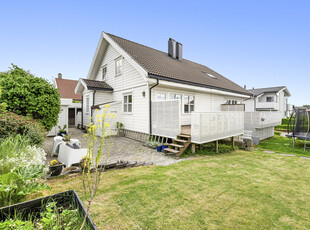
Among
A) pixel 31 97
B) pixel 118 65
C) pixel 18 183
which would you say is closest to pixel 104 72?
pixel 118 65

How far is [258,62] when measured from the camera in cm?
2205

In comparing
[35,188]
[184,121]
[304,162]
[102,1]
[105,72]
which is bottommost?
[304,162]

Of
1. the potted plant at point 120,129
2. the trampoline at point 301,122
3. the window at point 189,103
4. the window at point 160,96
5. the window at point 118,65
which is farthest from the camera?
the window at point 118,65

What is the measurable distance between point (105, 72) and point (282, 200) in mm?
13293

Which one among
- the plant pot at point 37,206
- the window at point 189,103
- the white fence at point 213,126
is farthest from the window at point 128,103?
the plant pot at point 37,206

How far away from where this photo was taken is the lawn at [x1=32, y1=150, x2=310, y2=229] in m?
2.38

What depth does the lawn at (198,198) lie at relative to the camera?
7.81 feet

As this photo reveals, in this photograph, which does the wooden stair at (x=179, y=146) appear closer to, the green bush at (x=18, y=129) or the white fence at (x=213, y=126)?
the white fence at (x=213, y=126)

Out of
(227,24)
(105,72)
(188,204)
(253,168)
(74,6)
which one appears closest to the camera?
(188,204)

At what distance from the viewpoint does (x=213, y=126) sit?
→ 6.79m

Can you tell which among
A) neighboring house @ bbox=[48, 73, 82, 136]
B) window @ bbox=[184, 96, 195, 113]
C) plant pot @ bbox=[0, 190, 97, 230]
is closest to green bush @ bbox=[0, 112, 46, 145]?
neighboring house @ bbox=[48, 73, 82, 136]

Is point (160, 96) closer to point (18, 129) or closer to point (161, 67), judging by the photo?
point (161, 67)

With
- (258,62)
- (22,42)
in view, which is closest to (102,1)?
(22,42)

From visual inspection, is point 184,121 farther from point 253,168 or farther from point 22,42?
point 22,42
